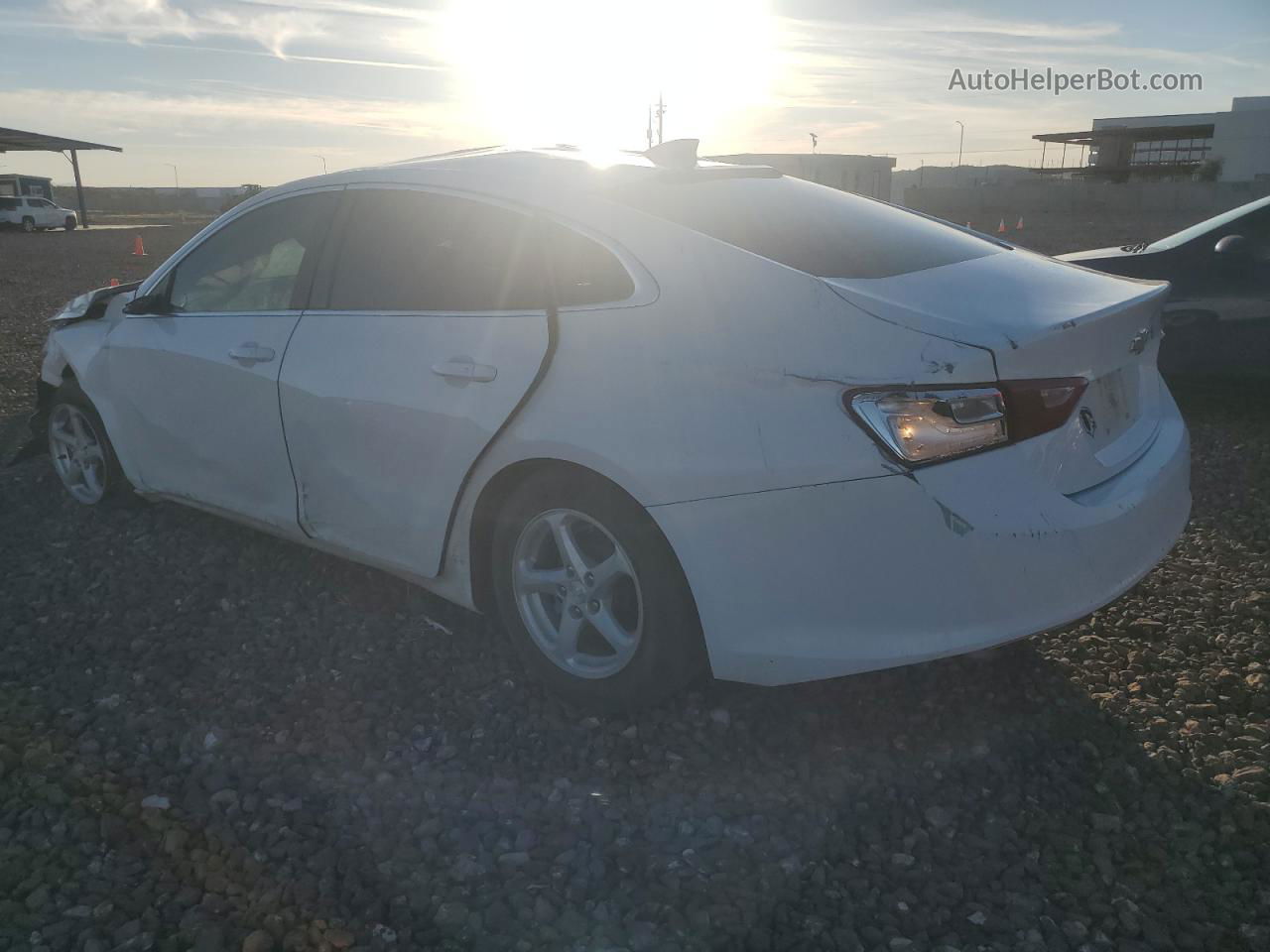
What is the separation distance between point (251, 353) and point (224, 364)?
0.20 meters

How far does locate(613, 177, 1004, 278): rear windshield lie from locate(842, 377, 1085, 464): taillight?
49cm

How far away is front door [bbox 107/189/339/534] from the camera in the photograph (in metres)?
3.91

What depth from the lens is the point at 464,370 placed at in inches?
126

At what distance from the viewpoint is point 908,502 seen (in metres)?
2.51

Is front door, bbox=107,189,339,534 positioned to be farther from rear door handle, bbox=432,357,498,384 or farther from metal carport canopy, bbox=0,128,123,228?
metal carport canopy, bbox=0,128,123,228

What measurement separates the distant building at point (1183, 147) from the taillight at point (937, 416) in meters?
63.3

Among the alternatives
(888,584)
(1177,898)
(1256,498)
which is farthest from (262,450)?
(1256,498)

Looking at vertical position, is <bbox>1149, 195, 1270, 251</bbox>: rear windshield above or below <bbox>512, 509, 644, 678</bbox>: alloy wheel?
above

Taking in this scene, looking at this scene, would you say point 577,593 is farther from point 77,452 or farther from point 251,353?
point 77,452

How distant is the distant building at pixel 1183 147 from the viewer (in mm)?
58375

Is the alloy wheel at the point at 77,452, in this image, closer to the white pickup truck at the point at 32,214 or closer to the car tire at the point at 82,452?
the car tire at the point at 82,452

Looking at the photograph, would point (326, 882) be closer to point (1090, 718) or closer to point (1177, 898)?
point (1177, 898)

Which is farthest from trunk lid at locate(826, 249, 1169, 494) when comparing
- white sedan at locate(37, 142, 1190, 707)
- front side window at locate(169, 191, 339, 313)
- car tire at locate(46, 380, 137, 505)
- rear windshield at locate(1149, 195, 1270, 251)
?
rear windshield at locate(1149, 195, 1270, 251)

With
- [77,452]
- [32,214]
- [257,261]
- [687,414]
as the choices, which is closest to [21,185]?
[32,214]
